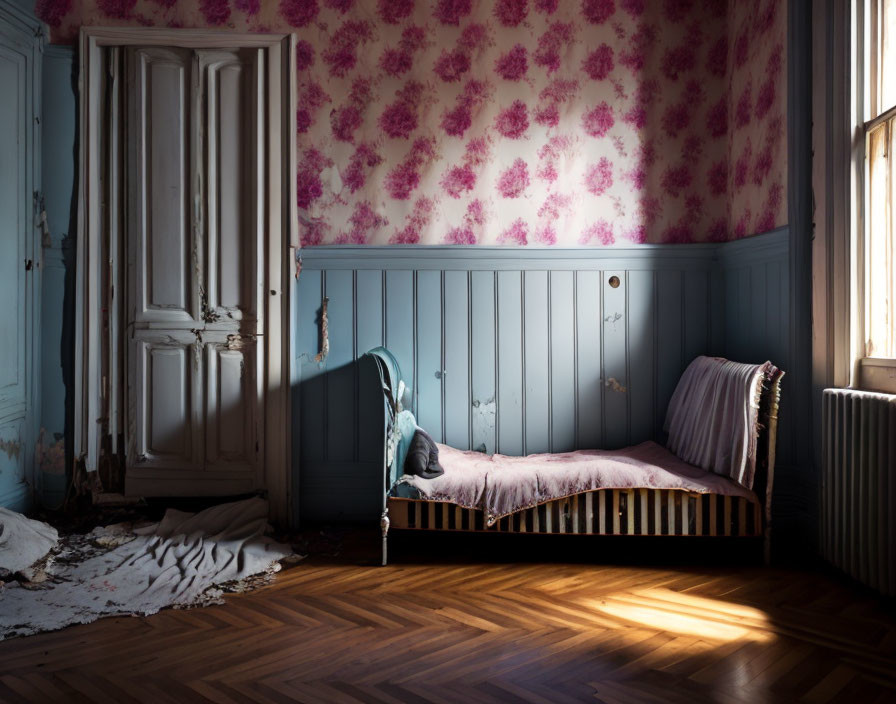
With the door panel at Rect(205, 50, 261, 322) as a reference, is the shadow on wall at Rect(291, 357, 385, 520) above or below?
below

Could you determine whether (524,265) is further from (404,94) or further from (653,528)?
(653,528)

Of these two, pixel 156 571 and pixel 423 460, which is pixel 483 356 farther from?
pixel 156 571

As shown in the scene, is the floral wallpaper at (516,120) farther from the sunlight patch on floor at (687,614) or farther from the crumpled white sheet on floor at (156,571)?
the sunlight patch on floor at (687,614)

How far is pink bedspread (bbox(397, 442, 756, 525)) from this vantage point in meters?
2.76

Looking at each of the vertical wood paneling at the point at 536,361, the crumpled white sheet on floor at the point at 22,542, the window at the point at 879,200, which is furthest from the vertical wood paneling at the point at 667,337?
the crumpled white sheet on floor at the point at 22,542

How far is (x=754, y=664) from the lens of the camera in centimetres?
190

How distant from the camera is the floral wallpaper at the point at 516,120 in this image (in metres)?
3.46

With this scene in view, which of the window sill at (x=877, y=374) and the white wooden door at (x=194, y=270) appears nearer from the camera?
the window sill at (x=877, y=374)

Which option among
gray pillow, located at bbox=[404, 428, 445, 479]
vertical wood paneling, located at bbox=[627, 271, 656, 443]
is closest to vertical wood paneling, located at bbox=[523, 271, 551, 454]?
vertical wood paneling, located at bbox=[627, 271, 656, 443]

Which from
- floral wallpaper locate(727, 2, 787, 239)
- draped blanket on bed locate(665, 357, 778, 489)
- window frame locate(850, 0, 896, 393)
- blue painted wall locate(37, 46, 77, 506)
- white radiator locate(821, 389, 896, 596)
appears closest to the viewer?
white radiator locate(821, 389, 896, 596)

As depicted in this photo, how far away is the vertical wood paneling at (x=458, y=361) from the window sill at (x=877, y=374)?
5.77ft

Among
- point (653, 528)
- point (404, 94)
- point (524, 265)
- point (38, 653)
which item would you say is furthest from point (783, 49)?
point (38, 653)

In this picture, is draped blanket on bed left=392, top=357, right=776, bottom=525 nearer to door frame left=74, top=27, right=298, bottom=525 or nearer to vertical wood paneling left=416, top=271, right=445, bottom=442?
vertical wood paneling left=416, top=271, right=445, bottom=442

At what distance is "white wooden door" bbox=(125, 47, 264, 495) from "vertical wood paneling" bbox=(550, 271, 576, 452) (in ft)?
5.01
